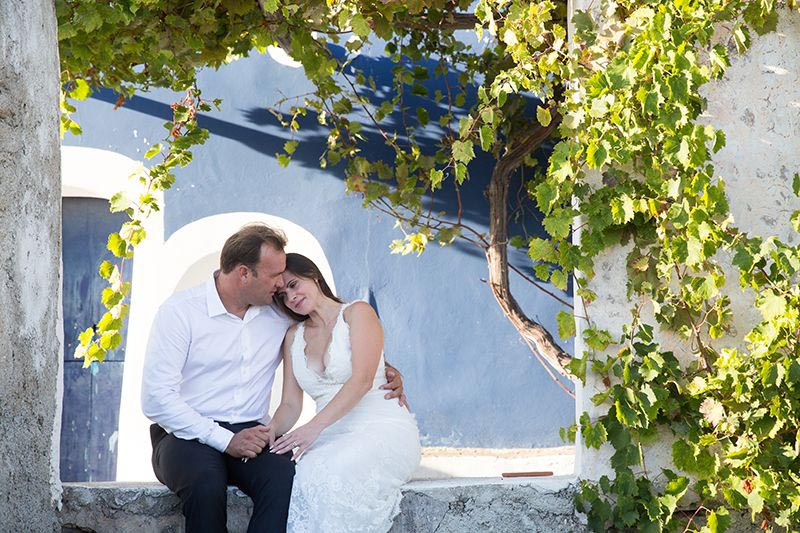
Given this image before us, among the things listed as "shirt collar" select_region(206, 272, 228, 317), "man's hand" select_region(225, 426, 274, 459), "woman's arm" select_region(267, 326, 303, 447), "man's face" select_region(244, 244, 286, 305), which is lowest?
"man's hand" select_region(225, 426, 274, 459)

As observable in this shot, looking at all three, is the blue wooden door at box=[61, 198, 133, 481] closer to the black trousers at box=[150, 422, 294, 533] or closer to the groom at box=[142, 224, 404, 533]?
the groom at box=[142, 224, 404, 533]

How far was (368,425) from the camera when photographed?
3.67 meters

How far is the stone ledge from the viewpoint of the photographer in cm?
343

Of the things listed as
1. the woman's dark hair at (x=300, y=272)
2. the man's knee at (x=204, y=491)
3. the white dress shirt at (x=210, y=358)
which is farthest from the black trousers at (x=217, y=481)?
the woman's dark hair at (x=300, y=272)

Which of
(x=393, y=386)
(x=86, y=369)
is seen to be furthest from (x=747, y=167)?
(x=86, y=369)

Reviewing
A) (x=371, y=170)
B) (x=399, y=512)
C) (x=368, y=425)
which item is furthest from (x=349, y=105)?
(x=399, y=512)

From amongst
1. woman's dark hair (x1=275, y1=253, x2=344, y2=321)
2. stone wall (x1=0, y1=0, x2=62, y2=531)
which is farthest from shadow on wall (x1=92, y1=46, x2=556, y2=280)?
stone wall (x1=0, y1=0, x2=62, y2=531)

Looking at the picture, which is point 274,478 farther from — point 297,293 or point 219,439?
point 297,293

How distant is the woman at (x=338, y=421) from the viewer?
3359mm

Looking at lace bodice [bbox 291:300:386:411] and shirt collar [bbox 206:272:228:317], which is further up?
shirt collar [bbox 206:272:228:317]

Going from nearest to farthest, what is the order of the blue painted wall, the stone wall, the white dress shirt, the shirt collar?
the stone wall → the white dress shirt → the shirt collar → the blue painted wall

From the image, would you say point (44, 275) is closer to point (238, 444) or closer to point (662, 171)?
point (238, 444)

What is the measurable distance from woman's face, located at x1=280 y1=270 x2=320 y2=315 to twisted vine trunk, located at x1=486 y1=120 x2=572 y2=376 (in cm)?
173

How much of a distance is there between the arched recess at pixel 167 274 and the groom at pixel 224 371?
6.39 feet
